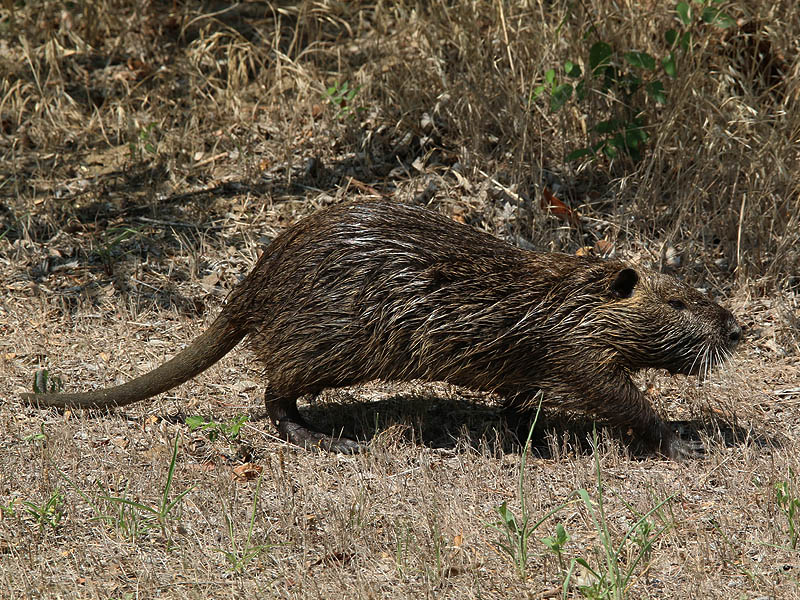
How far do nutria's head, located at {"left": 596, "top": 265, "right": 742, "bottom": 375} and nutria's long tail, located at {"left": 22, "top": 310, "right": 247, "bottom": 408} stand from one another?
1.80m

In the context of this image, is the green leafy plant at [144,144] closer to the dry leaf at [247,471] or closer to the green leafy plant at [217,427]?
the green leafy plant at [217,427]

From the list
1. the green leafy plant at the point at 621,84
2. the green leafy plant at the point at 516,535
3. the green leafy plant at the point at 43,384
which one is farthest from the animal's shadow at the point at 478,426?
the green leafy plant at the point at 621,84

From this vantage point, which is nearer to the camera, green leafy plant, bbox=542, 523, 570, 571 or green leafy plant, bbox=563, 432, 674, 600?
green leafy plant, bbox=563, 432, 674, 600

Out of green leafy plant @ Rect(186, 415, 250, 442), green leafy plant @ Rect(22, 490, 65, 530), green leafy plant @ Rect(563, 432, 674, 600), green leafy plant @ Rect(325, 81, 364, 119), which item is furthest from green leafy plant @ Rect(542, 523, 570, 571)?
green leafy plant @ Rect(325, 81, 364, 119)

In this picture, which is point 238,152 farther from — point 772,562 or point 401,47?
point 772,562

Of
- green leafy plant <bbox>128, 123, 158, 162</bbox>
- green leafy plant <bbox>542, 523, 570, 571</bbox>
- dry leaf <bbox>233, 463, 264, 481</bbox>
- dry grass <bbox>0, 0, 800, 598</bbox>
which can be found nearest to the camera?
green leafy plant <bbox>542, 523, 570, 571</bbox>

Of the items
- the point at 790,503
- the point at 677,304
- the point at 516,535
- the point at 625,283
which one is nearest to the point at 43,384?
the point at 516,535

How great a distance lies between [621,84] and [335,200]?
209 centimetres

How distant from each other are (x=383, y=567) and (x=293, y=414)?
135 cm

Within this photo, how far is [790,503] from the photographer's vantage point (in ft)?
12.7

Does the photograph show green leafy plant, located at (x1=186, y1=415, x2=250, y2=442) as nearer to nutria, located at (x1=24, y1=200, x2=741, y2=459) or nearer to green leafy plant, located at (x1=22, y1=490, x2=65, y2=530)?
nutria, located at (x1=24, y1=200, x2=741, y2=459)

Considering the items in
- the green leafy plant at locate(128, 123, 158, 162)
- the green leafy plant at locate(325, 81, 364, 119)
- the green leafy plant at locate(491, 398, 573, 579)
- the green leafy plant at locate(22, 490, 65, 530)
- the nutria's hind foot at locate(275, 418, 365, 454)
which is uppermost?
the green leafy plant at locate(325, 81, 364, 119)

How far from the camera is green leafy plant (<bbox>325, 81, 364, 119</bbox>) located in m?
7.29

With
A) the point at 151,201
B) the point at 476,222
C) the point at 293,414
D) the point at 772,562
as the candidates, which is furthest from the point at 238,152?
the point at 772,562
